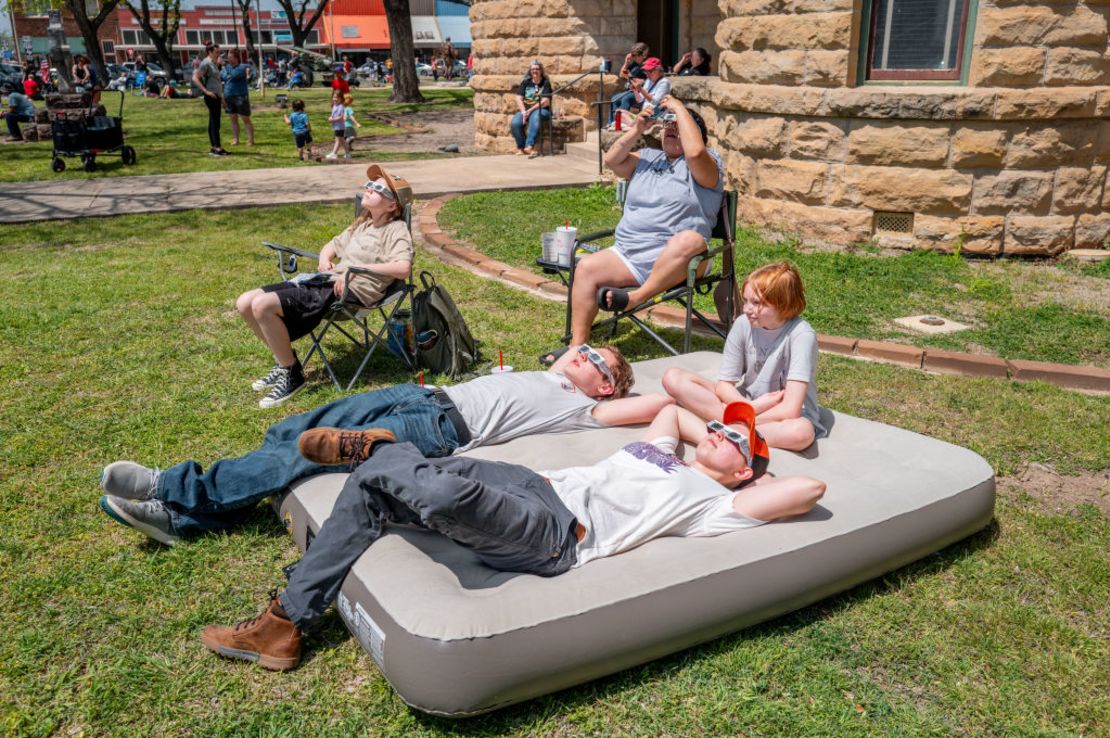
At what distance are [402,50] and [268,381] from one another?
2169cm

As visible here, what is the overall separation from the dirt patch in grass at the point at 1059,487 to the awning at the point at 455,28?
67.0 metres

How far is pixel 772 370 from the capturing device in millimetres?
4199

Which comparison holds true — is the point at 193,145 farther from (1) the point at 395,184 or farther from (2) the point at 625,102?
(1) the point at 395,184

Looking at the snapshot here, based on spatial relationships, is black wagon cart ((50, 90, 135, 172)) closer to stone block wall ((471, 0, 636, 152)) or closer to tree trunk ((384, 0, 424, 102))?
stone block wall ((471, 0, 636, 152))

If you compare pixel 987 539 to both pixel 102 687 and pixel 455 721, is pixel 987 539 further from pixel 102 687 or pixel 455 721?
pixel 102 687

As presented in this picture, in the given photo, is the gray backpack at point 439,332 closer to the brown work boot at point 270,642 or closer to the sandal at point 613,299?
the sandal at point 613,299

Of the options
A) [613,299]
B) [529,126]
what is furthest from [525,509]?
[529,126]

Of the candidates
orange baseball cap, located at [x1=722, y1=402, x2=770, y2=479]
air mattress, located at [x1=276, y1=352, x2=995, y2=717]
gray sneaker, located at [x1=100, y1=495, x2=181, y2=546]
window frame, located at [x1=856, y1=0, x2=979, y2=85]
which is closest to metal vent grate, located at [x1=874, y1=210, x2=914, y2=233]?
window frame, located at [x1=856, y1=0, x2=979, y2=85]

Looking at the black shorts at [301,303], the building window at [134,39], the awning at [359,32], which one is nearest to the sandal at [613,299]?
the black shorts at [301,303]

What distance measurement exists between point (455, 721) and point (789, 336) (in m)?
2.27

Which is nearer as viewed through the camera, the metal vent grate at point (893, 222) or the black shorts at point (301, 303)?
the black shorts at point (301, 303)

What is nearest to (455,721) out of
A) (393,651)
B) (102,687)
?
(393,651)

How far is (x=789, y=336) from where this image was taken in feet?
13.5

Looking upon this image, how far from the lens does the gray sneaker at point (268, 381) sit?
17.8 ft
